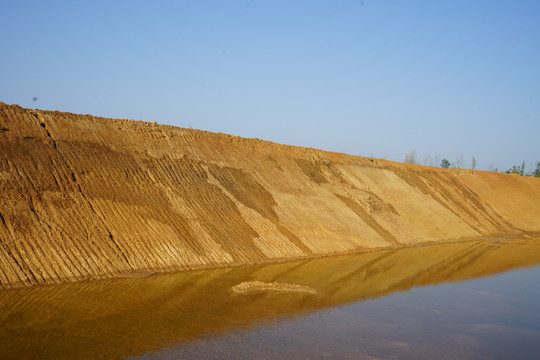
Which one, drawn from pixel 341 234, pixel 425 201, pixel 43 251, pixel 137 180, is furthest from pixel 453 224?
pixel 43 251

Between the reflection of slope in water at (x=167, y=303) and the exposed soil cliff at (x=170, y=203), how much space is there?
1379mm

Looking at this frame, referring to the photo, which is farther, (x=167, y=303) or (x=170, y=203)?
(x=170, y=203)

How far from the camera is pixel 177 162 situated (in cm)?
2656

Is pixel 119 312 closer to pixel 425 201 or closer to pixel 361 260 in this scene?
pixel 361 260

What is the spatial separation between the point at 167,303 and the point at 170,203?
8.73m

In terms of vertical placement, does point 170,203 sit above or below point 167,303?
above

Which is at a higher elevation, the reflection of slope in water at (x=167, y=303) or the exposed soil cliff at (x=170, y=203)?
the exposed soil cliff at (x=170, y=203)

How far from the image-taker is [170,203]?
22.7 metres

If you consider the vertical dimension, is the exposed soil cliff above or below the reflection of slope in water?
above

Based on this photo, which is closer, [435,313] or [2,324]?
[2,324]

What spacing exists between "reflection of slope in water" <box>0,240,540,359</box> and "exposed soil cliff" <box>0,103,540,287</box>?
1.38 meters

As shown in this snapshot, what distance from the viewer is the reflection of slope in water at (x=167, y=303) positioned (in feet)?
36.0

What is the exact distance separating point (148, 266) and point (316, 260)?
349 inches

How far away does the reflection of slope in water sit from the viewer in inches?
432
